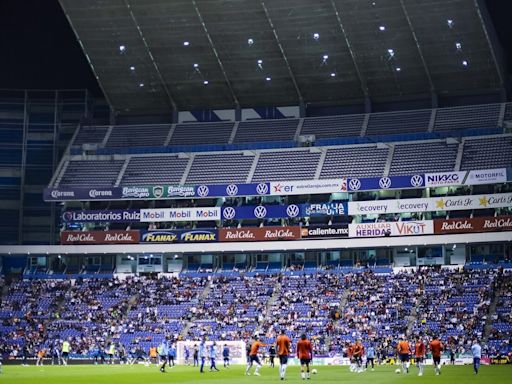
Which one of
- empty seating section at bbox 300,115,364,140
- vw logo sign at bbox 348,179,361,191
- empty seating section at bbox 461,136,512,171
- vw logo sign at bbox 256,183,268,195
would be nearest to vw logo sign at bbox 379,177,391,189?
vw logo sign at bbox 348,179,361,191

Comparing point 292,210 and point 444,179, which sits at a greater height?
point 444,179

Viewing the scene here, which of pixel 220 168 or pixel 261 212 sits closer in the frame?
pixel 261 212

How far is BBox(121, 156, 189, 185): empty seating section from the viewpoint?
96.8 m

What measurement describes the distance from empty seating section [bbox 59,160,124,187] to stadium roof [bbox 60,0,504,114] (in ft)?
24.6

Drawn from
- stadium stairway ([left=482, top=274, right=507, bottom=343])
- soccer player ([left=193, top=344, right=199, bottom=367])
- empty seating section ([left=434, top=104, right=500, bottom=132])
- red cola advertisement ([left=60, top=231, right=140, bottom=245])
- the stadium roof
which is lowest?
soccer player ([left=193, top=344, right=199, bottom=367])

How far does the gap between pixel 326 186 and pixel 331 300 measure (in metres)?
12.2

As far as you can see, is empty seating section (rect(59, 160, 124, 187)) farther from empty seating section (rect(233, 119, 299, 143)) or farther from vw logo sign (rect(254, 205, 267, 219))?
vw logo sign (rect(254, 205, 267, 219))

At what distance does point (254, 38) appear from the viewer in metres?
90.6

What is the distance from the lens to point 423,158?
91.2 meters

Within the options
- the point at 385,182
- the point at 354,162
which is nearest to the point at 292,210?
the point at 354,162

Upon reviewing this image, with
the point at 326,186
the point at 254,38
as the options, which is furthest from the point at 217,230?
the point at 254,38

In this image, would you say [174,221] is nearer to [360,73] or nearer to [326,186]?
[326,186]

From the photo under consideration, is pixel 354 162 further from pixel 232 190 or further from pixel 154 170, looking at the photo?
pixel 154 170

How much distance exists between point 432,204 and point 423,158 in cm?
553
